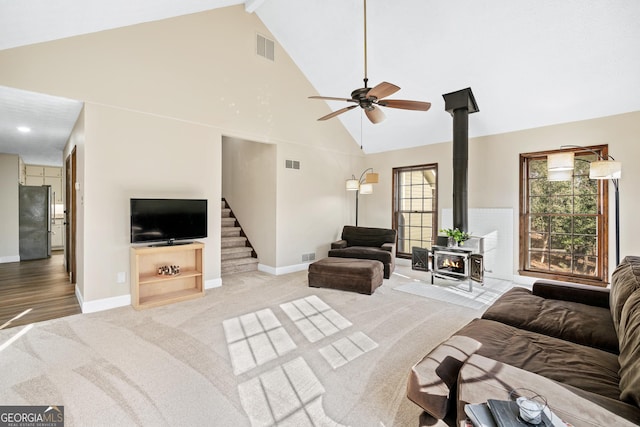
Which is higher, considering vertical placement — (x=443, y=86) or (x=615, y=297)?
(x=443, y=86)

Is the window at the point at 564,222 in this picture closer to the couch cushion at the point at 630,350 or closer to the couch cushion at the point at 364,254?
the couch cushion at the point at 364,254

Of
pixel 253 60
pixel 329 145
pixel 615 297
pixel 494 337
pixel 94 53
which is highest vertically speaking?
pixel 253 60

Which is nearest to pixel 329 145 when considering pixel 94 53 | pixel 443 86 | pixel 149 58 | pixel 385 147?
pixel 385 147

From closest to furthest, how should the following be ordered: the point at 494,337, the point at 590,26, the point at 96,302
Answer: the point at 494,337 < the point at 590,26 < the point at 96,302

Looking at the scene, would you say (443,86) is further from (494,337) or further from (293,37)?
(494,337)

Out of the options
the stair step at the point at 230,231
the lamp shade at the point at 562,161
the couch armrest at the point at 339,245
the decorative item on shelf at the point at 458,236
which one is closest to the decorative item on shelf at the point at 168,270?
the stair step at the point at 230,231

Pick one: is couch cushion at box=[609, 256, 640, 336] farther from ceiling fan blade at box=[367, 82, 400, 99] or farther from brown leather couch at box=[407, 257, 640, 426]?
ceiling fan blade at box=[367, 82, 400, 99]

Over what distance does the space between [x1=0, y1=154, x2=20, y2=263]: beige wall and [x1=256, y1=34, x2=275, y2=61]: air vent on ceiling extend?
622cm

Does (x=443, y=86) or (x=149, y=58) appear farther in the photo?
(x=443, y=86)

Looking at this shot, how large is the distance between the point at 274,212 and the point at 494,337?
14.1 feet

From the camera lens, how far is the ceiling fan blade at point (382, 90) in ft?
9.77

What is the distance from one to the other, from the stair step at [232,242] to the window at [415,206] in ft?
11.6

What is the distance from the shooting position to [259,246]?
6.03 m

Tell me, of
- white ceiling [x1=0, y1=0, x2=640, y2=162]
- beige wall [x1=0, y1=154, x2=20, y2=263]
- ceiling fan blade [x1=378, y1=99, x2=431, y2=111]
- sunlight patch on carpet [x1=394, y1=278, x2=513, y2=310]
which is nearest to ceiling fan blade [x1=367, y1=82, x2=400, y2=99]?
ceiling fan blade [x1=378, y1=99, x2=431, y2=111]
